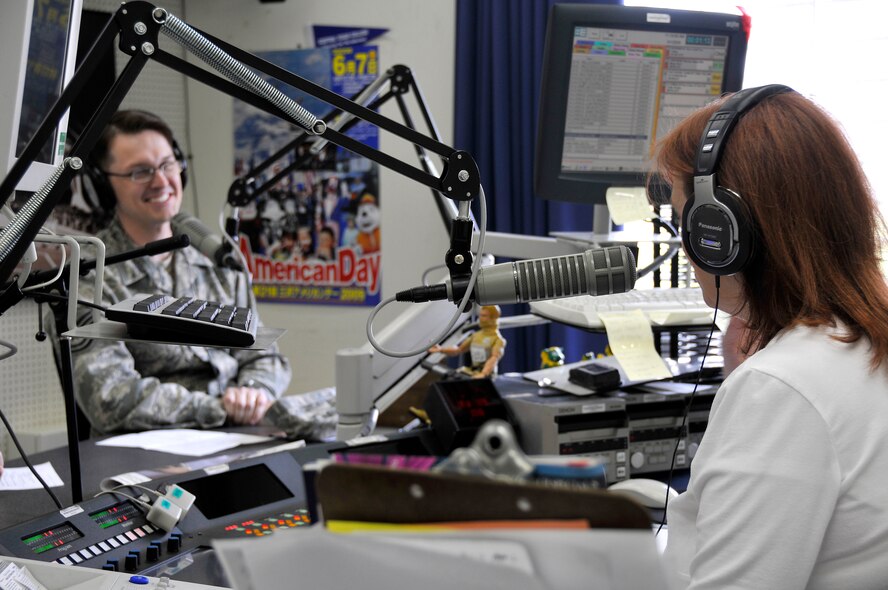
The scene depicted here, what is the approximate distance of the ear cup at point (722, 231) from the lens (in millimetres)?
886

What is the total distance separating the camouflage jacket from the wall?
0.63 m

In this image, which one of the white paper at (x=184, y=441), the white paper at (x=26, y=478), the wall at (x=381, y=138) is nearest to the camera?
the white paper at (x=26, y=478)

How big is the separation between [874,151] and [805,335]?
1750mm

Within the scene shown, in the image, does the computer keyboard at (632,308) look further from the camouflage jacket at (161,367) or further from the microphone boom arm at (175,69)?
the camouflage jacket at (161,367)

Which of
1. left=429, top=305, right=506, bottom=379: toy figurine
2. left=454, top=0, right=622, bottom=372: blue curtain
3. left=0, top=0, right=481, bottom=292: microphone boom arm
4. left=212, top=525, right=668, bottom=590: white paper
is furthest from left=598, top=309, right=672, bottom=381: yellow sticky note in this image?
left=454, top=0, right=622, bottom=372: blue curtain

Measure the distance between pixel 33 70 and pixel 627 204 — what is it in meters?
1.06

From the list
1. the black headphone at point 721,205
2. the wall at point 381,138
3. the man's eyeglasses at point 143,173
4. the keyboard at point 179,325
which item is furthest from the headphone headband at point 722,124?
the wall at point 381,138

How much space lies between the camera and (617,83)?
5.59 ft

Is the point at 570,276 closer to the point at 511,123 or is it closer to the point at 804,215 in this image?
the point at 804,215

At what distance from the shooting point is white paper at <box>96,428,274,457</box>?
5.40 ft

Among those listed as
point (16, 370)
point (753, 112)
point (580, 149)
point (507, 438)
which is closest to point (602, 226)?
point (580, 149)

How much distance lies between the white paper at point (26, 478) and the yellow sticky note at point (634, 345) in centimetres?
95

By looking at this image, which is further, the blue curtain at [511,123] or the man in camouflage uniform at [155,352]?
the blue curtain at [511,123]

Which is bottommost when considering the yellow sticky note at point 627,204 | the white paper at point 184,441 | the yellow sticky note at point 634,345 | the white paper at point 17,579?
the white paper at point 184,441
